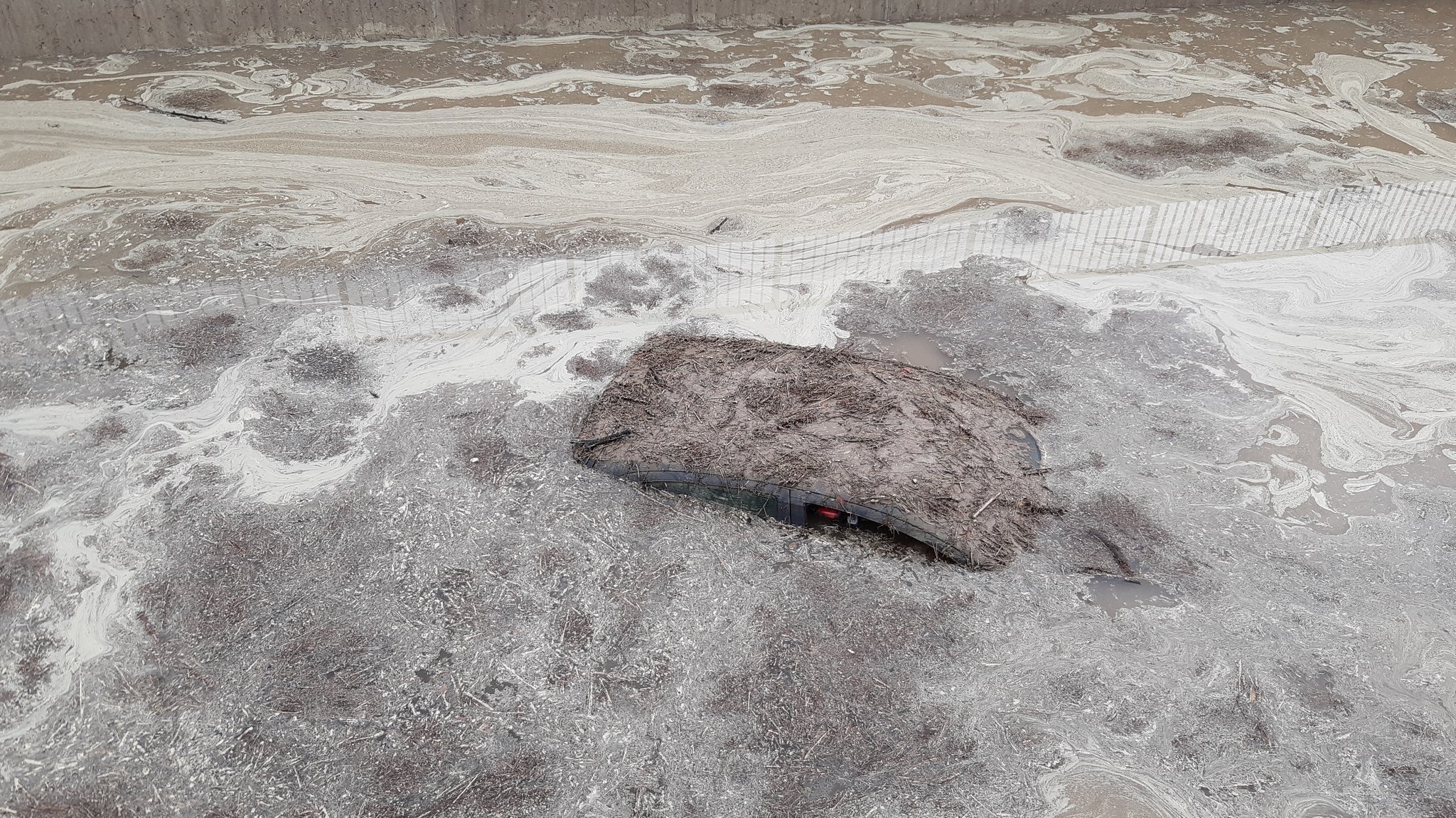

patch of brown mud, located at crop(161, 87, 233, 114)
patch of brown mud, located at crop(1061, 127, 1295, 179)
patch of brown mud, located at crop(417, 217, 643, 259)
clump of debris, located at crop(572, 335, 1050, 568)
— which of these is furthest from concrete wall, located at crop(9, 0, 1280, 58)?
clump of debris, located at crop(572, 335, 1050, 568)

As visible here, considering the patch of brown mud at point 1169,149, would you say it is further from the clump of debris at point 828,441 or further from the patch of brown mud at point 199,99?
the patch of brown mud at point 199,99

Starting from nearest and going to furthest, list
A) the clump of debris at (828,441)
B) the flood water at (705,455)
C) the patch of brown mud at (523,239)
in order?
the flood water at (705,455)
the clump of debris at (828,441)
the patch of brown mud at (523,239)

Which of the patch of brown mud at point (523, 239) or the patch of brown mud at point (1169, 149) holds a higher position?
the patch of brown mud at point (1169, 149)

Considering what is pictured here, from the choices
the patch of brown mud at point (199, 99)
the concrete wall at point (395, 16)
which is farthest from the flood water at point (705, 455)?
the concrete wall at point (395, 16)

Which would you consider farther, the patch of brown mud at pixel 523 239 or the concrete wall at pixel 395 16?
the concrete wall at pixel 395 16

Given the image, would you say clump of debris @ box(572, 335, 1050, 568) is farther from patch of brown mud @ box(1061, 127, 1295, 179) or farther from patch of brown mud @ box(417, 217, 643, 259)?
patch of brown mud @ box(1061, 127, 1295, 179)

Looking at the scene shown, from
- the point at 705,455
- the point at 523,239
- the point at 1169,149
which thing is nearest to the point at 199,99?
the point at 523,239
